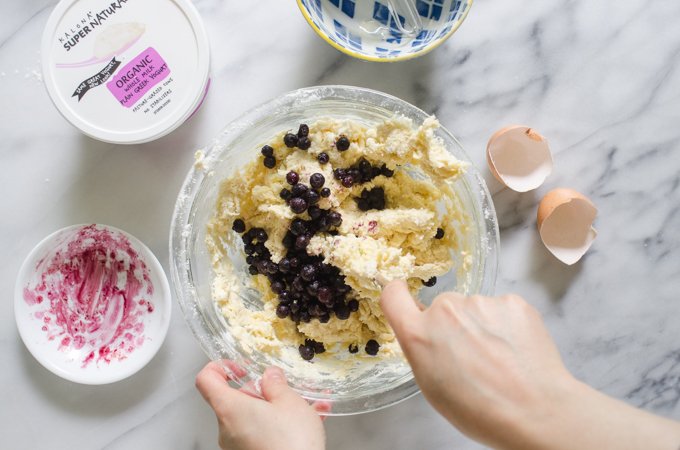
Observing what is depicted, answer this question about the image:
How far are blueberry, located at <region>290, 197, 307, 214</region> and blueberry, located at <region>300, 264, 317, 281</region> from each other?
22 centimetres

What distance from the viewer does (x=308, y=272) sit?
5.67ft

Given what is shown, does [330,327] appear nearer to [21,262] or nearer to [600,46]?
[21,262]

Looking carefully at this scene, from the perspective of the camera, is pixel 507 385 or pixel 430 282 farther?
pixel 430 282

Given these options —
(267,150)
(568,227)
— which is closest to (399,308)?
(267,150)

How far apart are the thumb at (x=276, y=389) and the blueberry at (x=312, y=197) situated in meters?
0.66

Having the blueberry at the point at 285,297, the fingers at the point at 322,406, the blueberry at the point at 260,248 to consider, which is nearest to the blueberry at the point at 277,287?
the blueberry at the point at 285,297

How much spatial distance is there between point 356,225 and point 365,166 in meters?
0.24

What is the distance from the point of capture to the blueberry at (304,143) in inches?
69.4

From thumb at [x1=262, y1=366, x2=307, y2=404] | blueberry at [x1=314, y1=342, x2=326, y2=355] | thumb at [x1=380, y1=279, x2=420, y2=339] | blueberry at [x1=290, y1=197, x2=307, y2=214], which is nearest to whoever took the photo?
thumb at [x1=380, y1=279, x2=420, y2=339]

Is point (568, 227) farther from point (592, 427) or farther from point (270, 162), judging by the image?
point (270, 162)

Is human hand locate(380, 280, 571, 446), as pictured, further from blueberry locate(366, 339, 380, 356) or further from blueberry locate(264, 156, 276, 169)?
blueberry locate(264, 156, 276, 169)

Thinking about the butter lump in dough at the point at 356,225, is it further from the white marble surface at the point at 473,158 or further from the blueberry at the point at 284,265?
the white marble surface at the point at 473,158

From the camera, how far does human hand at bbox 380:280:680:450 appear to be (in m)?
1.04

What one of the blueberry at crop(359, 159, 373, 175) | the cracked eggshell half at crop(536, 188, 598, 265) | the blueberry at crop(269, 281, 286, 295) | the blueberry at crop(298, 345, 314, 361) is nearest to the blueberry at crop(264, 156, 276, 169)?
the blueberry at crop(359, 159, 373, 175)
